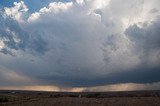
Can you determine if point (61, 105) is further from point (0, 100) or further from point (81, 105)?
point (0, 100)

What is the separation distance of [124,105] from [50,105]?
1739cm

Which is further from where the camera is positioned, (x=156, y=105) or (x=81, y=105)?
(x=81, y=105)

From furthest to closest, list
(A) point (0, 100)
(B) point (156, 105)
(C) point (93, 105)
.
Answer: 1. (A) point (0, 100)
2. (C) point (93, 105)
3. (B) point (156, 105)

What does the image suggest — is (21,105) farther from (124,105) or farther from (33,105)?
(124,105)

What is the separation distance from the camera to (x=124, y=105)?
243 feet

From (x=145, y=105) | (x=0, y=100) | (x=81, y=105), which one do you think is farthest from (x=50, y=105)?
(x=0, y=100)

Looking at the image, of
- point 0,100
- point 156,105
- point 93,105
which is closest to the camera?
point 156,105

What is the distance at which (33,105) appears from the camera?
77938 millimetres

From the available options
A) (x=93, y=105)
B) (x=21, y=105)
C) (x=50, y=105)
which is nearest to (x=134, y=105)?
(x=93, y=105)

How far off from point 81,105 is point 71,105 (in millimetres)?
2550

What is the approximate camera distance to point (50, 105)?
77.4m

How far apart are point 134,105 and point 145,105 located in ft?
8.42

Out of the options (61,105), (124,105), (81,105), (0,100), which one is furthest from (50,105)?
(0,100)

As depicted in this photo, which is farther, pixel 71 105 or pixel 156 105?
pixel 71 105
